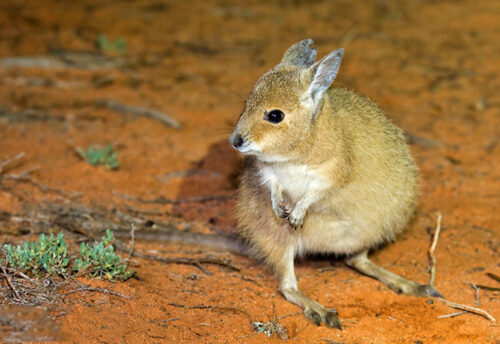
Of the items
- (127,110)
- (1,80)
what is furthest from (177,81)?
(1,80)

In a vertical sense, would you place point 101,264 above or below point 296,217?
below

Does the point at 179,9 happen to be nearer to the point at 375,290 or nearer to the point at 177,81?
the point at 177,81

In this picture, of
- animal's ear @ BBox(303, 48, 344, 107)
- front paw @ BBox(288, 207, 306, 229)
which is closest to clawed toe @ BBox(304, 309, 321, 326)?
front paw @ BBox(288, 207, 306, 229)

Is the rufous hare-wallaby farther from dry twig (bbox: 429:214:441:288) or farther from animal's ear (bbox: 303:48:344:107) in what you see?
dry twig (bbox: 429:214:441:288)

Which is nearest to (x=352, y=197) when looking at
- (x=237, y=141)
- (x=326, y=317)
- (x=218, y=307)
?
(x=326, y=317)

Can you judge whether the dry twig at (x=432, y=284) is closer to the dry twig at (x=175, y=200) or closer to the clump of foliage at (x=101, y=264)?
the dry twig at (x=175, y=200)

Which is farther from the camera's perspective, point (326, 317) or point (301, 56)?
point (301, 56)

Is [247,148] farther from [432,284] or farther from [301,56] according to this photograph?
[432,284]
